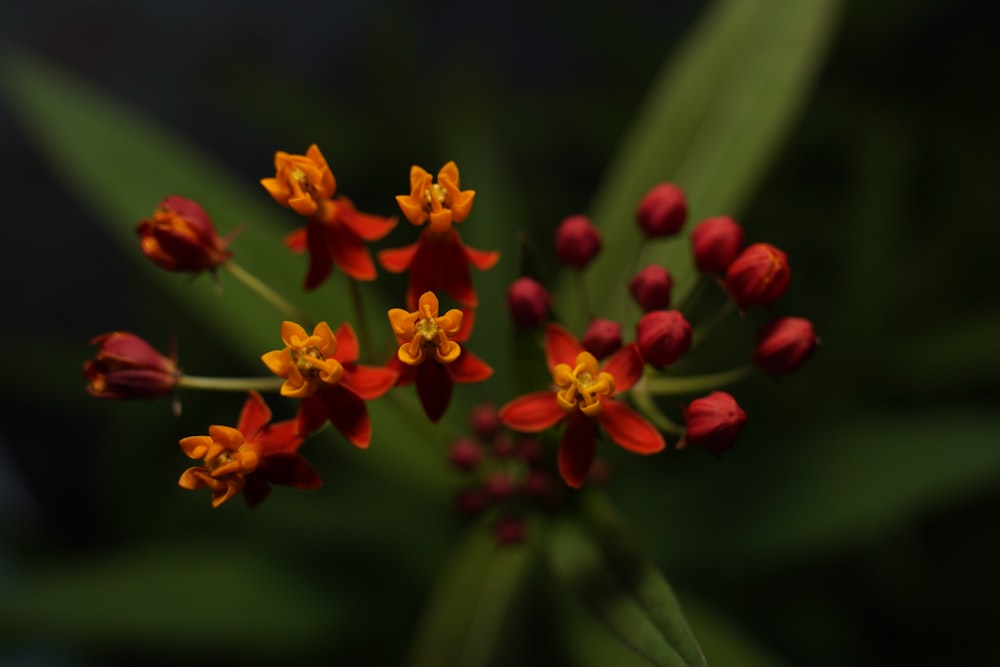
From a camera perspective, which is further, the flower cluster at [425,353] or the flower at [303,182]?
the flower at [303,182]

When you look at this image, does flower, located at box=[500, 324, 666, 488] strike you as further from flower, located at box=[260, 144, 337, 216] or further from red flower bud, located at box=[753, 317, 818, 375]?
flower, located at box=[260, 144, 337, 216]

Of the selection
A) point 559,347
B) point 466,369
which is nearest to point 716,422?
point 559,347

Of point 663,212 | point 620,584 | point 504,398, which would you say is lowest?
point 620,584

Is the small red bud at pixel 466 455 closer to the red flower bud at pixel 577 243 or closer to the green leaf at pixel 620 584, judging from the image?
the green leaf at pixel 620 584

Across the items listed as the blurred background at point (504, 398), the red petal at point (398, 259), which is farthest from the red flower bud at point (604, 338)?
the blurred background at point (504, 398)

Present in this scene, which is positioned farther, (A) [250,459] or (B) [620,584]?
(B) [620,584]

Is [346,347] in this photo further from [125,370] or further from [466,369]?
[125,370]

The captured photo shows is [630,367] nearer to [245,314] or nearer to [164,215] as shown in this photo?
[164,215]

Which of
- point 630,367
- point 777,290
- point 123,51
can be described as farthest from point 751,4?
point 123,51
